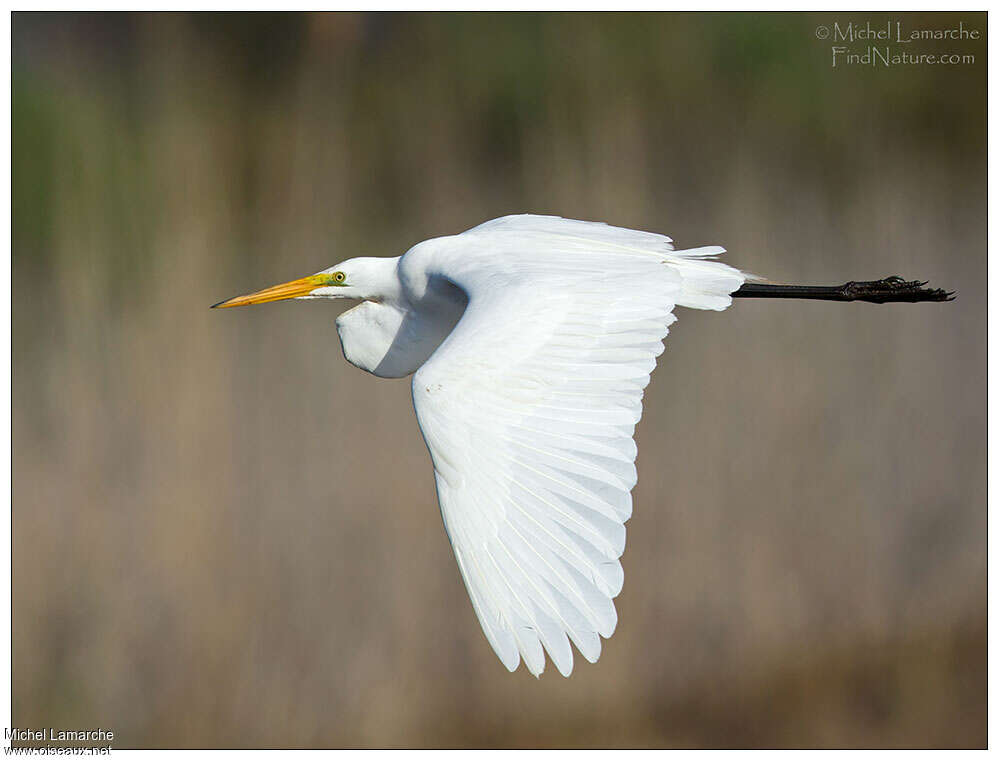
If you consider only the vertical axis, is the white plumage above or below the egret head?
below

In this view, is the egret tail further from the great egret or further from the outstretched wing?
the outstretched wing

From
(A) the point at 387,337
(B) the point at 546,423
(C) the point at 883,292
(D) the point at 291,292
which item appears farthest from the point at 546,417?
(C) the point at 883,292

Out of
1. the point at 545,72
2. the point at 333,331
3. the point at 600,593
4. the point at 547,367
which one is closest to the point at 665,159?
the point at 545,72

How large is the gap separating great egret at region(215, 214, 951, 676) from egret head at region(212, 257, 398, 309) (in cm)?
16

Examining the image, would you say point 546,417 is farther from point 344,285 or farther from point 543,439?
point 344,285

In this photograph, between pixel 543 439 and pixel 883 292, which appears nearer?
pixel 543 439

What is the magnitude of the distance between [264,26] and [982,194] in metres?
1.63

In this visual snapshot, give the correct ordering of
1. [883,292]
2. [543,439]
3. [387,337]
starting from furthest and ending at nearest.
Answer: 1. [883,292]
2. [387,337]
3. [543,439]

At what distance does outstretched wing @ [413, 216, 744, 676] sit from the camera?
1.05 m

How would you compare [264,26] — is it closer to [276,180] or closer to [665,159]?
[276,180]

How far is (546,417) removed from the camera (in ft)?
3.82

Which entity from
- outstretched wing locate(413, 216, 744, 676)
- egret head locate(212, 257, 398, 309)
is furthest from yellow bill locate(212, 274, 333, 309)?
outstretched wing locate(413, 216, 744, 676)

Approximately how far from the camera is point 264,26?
2502 mm

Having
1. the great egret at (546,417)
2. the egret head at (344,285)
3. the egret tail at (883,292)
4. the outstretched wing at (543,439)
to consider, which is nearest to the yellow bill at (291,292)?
the egret head at (344,285)
